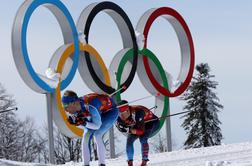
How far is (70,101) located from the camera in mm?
8680

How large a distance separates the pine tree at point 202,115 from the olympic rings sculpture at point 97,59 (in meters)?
14.4

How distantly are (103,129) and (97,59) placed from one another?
8.84 metres

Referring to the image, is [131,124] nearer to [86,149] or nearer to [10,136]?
[86,149]

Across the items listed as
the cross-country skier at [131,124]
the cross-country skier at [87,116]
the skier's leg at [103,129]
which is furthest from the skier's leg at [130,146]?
the cross-country skier at [87,116]

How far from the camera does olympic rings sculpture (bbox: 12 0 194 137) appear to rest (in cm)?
1513

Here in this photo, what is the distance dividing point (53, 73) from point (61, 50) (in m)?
0.91

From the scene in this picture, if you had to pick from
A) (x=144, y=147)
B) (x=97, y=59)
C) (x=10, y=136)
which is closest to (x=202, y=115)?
(x=10, y=136)

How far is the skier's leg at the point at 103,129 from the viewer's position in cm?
905

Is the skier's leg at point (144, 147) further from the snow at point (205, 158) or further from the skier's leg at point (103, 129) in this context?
the skier's leg at point (103, 129)

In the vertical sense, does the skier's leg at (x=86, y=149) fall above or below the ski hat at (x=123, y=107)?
below

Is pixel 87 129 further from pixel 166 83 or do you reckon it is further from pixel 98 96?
pixel 166 83

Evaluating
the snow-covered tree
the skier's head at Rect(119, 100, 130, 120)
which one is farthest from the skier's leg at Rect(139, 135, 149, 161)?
the snow-covered tree

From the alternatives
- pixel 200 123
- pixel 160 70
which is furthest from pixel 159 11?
pixel 200 123

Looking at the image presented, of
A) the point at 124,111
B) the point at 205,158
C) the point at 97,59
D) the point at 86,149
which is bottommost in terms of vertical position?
the point at 205,158
